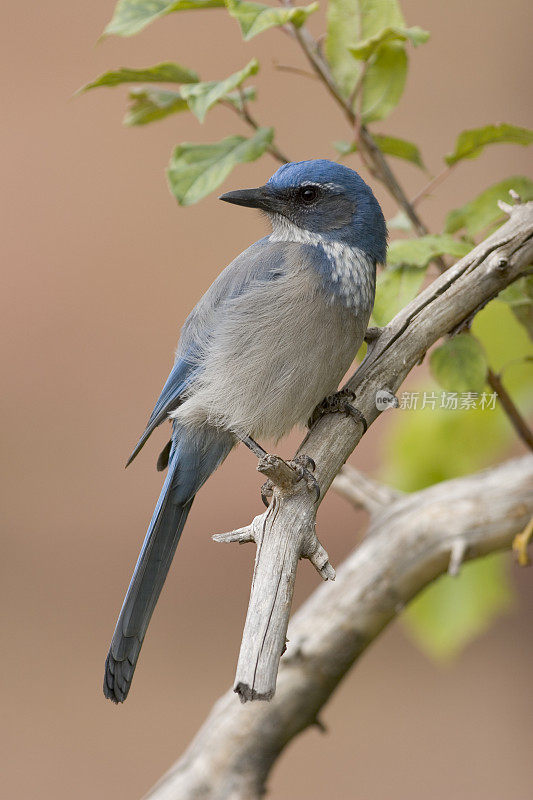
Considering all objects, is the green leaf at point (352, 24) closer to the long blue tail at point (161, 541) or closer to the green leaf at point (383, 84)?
the green leaf at point (383, 84)

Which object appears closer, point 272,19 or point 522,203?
point 272,19

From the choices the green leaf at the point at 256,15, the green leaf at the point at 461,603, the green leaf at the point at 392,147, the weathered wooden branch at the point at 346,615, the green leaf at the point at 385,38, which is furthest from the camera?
the green leaf at the point at 461,603

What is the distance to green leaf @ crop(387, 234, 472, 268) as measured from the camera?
1735mm

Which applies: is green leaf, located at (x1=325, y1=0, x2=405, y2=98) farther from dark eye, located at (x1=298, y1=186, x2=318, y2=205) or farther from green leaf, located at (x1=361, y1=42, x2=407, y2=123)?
dark eye, located at (x1=298, y1=186, x2=318, y2=205)

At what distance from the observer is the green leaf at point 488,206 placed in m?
1.91

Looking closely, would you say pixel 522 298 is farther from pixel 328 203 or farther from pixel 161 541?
pixel 161 541

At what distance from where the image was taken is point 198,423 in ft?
7.12

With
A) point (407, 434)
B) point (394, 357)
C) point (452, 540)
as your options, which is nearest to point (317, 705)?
point (452, 540)

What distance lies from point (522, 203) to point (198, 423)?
34.8 inches

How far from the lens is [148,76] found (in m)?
1.85

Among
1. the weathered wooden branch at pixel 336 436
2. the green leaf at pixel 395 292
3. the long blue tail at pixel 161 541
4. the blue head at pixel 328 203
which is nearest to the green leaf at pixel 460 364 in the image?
the weathered wooden branch at pixel 336 436

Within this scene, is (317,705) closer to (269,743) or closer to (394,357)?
(269,743)

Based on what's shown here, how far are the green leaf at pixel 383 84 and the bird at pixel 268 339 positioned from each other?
206mm

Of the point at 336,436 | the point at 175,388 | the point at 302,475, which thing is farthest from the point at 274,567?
the point at 175,388
